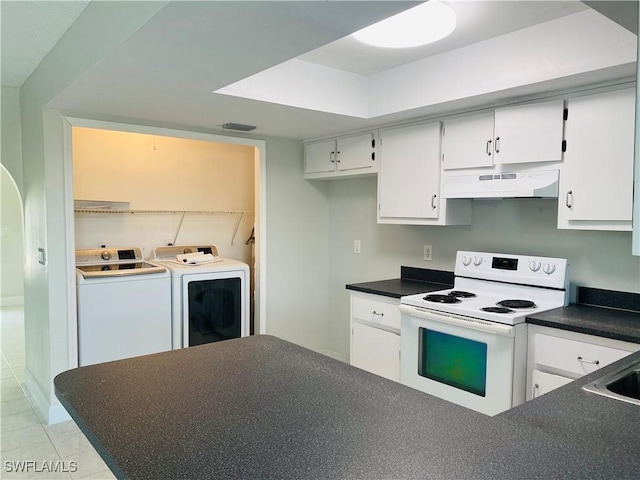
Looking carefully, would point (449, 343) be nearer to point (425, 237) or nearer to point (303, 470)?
point (425, 237)

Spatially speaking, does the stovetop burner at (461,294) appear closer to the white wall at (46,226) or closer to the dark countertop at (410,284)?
the dark countertop at (410,284)

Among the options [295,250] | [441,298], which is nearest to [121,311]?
[295,250]

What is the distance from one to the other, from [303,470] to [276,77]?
7.17 feet

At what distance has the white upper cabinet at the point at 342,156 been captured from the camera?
11.1ft

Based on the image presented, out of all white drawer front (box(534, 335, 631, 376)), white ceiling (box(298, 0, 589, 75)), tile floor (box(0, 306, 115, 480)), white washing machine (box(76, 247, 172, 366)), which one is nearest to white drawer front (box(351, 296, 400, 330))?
white drawer front (box(534, 335, 631, 376))

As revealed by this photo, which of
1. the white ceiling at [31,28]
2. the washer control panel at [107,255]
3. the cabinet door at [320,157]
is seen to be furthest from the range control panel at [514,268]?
the washer control panel at [107,255]

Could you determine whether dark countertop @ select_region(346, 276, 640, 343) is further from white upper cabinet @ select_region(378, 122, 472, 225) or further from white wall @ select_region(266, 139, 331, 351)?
white wall @ select_region(266, 139, 331, 351)

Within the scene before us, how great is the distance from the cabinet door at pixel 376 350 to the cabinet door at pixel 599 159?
4.24 ft

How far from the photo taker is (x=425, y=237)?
3.44 m

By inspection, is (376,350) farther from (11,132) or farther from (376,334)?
(11,132)

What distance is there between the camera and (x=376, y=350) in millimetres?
3115

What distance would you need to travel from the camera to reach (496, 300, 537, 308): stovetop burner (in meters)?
2.50

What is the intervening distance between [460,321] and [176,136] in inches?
90.9

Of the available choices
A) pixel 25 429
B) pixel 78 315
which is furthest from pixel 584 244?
pixel 25 429
